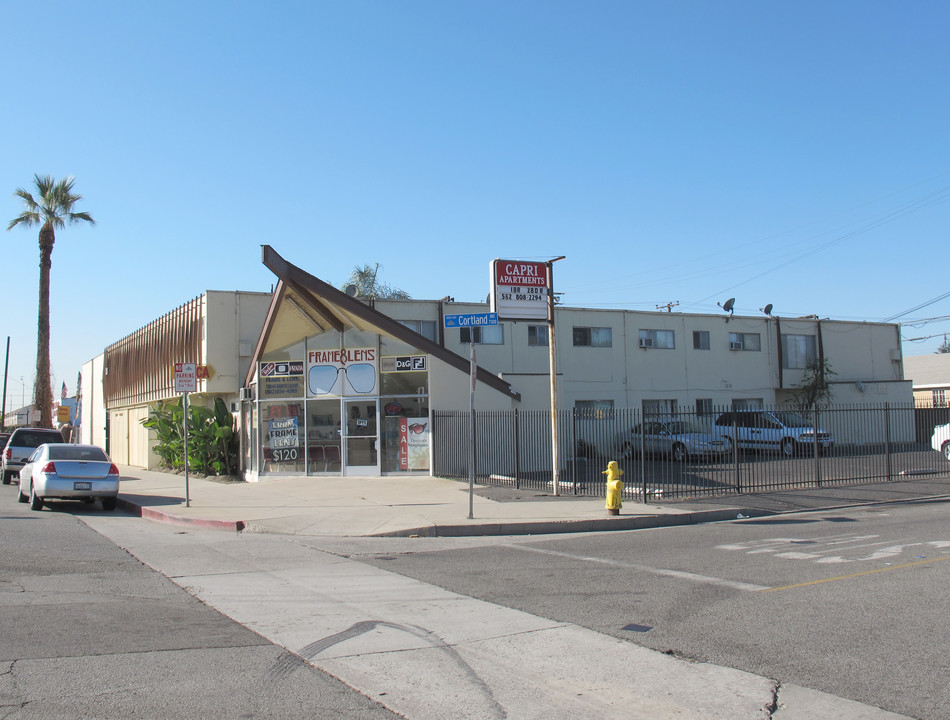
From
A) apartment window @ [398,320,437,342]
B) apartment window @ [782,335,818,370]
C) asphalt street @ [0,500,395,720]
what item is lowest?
asphalt street @ [0,500,395,720]

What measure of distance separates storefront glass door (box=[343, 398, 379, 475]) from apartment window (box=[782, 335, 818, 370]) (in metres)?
21.5

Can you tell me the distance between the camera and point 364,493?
18703mm

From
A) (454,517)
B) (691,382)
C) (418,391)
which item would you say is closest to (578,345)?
(691,382)

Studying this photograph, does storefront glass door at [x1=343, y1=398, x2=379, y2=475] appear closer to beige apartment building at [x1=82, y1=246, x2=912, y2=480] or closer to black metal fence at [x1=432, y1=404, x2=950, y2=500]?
beige apartment building at [x1=82, y1=246, x2=912, y2=480]

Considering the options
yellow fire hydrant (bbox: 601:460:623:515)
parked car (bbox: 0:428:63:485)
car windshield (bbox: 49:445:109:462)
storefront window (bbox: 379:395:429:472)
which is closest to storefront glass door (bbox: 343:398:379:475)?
storefront window (bbox: 379:395:429:472)

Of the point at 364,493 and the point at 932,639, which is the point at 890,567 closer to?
the point at 932,639

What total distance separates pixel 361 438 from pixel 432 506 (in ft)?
20.6

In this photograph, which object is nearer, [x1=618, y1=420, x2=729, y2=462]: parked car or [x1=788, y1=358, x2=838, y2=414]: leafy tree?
[x1=618, y1=420, x2=729, y2=462]: parked car

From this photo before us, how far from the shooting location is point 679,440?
2641 cm

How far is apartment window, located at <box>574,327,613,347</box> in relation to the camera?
31.6 m

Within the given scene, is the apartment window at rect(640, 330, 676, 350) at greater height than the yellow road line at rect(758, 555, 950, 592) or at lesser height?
greater

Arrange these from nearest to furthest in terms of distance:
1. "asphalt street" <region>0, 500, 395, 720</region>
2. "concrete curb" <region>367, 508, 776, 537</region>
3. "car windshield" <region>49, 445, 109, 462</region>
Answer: "asphalt street" <region>0, 500, 395, 720</region> → "concrete curb" <region>367, 508, 776, 537</region> → "car windshield" <region>49, 445, 109, 462</region>

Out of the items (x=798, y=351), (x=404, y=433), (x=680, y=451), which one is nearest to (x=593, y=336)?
(x=680, y=451)

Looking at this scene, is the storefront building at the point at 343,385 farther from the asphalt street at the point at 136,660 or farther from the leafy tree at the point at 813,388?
the leafy tree at the point at 813,388
